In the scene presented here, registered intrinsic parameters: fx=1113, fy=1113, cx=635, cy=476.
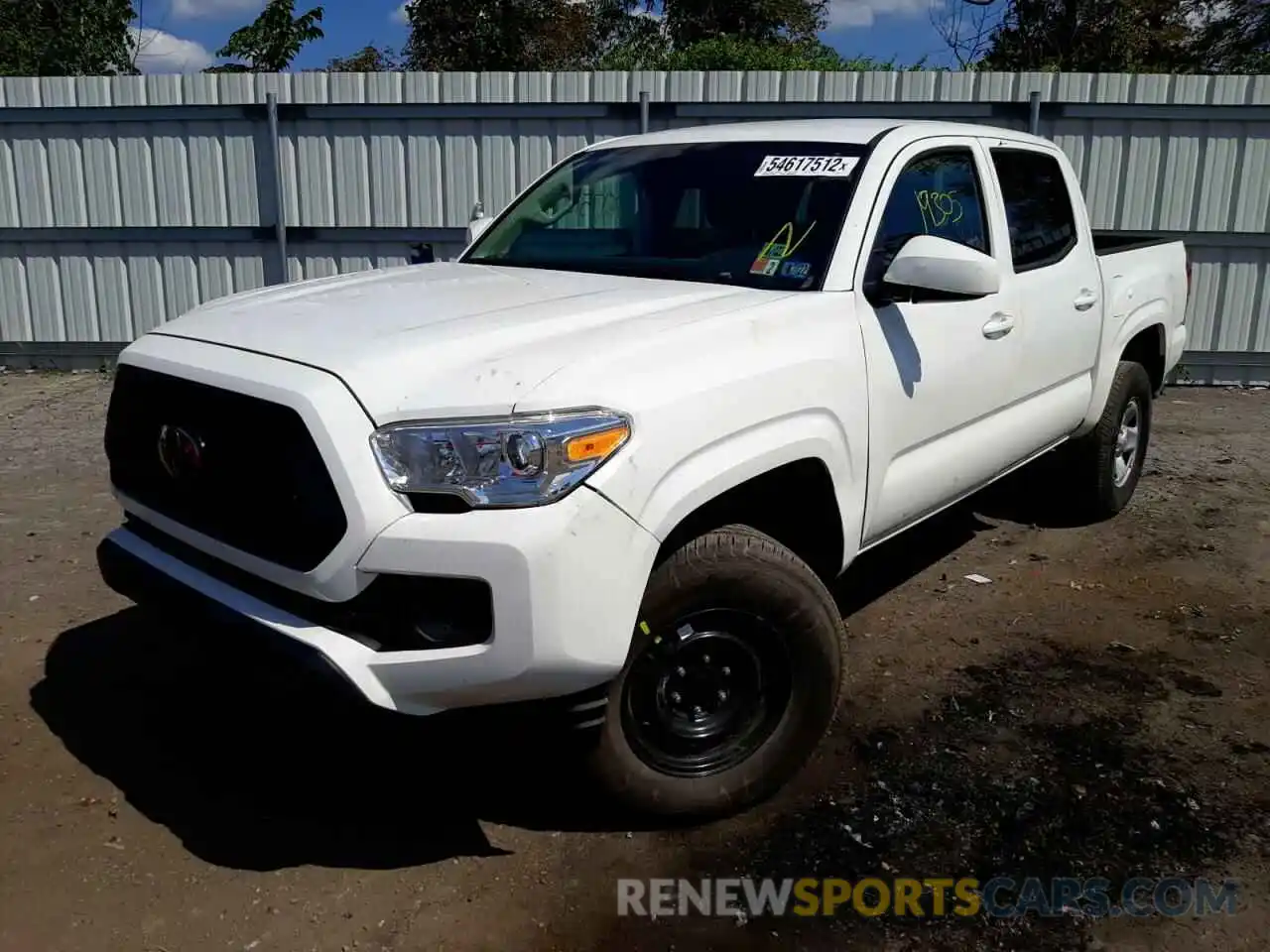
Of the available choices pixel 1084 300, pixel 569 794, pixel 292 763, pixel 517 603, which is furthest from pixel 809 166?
pixel 292 763

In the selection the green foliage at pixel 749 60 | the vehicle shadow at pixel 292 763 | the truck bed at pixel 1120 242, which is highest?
the green foliage at pixel 749 60

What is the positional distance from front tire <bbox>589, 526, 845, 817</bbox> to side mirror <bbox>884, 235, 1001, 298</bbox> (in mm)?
956

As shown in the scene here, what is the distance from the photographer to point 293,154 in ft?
31.2

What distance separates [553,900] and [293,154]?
321 inches

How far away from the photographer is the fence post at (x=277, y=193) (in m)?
9.35

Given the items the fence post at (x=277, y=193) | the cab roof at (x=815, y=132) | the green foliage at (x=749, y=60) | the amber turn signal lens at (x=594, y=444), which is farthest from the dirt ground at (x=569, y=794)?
the green foliage at (x=749, y=60)

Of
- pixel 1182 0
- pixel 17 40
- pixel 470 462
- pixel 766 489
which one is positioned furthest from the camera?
pixel 1182 0

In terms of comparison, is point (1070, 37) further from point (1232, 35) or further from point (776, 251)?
point (776, 251)

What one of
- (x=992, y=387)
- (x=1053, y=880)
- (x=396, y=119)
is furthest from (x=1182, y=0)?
(x=1053, y=880)

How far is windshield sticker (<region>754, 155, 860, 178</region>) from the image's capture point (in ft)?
12.2

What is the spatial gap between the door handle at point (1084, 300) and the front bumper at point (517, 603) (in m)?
3.03

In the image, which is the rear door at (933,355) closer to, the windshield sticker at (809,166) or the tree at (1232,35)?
the windshield sticker at (809,166)

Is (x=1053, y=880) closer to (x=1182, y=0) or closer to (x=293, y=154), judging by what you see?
(x=293, y=154)

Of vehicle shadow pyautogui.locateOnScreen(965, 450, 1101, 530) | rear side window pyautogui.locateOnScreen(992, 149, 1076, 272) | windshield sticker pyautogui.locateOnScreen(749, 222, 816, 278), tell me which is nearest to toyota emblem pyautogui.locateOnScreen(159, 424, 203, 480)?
windshield sticker pyautogui.locateOnScreen(749, 222, 816, 278)
